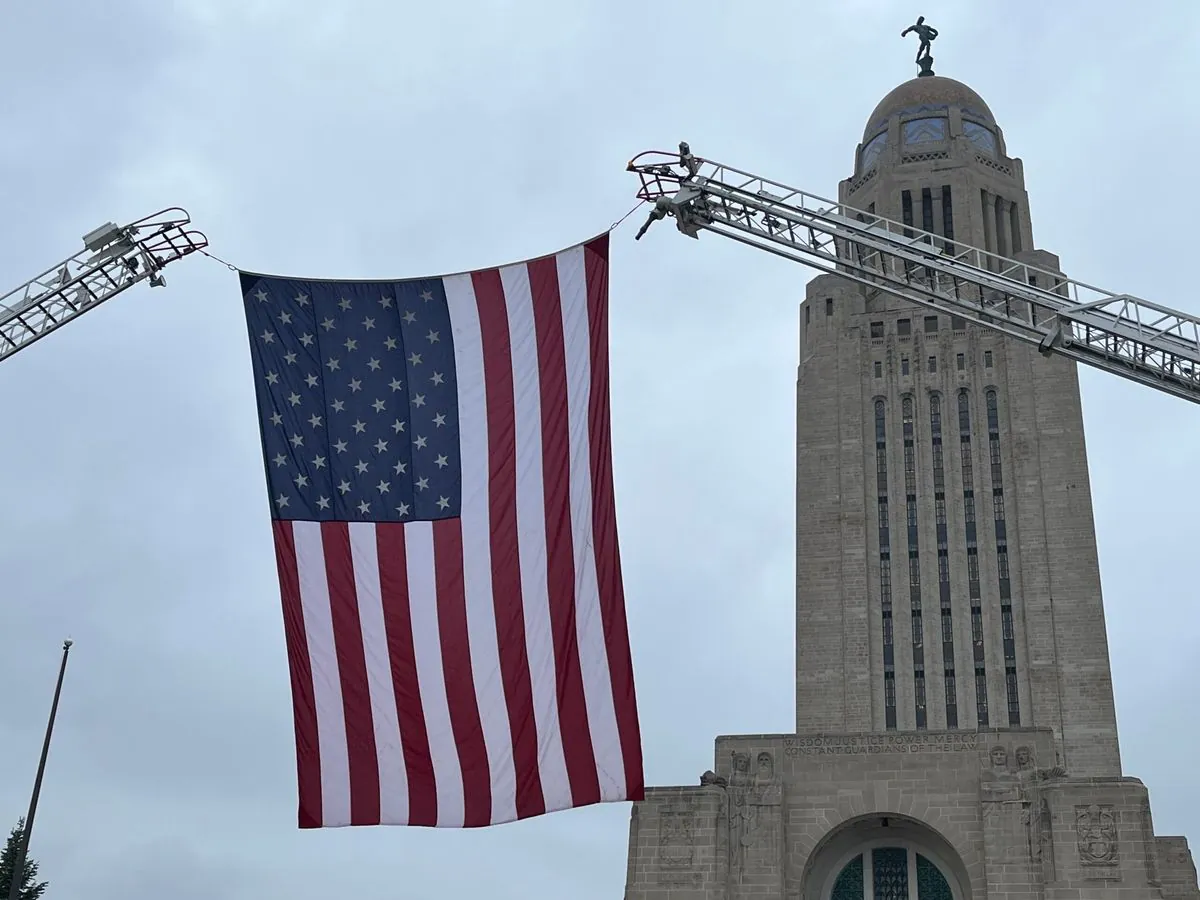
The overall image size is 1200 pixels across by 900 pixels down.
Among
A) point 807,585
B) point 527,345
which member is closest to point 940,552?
point 807,585

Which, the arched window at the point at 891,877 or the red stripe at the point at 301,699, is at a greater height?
the arched window at the point at 891,877

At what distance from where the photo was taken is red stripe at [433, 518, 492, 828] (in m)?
22.5

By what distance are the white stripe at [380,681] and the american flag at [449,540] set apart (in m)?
0.03

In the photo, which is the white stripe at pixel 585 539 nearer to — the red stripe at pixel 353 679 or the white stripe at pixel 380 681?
the white stripe at pixel 380 681

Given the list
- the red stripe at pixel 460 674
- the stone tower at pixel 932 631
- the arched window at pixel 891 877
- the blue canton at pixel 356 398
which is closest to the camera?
the red stripe at pixel 460 674

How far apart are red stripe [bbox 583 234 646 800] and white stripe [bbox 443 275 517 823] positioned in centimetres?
169

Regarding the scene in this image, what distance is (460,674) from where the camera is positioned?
903 inches

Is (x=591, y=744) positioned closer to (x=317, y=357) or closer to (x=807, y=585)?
(x=317, y=357)

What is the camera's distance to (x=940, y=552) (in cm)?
6481

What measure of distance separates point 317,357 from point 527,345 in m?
3.52

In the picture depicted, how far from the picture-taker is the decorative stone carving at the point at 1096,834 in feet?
130

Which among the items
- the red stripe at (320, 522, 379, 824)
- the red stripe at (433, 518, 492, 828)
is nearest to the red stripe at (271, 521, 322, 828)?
the red stripe at (320, 522, 379, 824)

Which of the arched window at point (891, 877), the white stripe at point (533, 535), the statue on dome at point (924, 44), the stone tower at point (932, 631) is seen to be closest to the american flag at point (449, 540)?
the white stripe at point (533, 535)

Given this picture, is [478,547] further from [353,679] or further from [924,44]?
[924,44]
